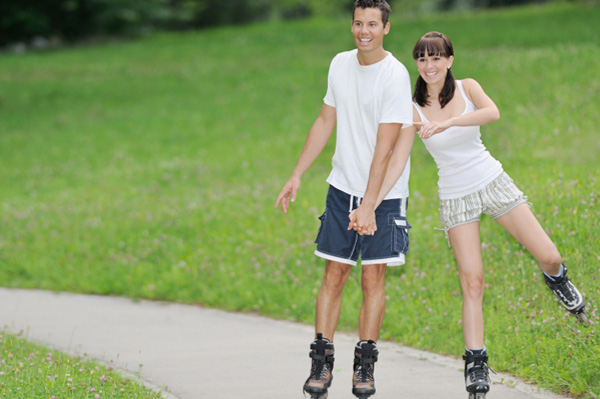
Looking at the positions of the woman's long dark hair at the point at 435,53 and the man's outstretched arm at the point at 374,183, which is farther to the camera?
the woman's long dark hair at the point at 435,53

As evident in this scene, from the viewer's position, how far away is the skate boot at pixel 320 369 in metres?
4.78

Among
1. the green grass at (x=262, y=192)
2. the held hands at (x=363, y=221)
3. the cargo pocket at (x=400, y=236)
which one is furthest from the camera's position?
the green grass at (x=262, y=192)

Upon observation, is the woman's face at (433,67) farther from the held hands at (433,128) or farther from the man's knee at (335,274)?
the man's knee at (335,274)

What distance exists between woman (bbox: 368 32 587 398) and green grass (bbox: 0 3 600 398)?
878 millimetres

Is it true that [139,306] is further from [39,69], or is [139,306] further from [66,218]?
[39,69]

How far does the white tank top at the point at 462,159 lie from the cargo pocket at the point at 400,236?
43cm

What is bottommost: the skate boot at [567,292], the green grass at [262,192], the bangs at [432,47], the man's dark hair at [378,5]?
the green grass at [262,192]

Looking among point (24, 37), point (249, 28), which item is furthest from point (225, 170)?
point (24, 37)

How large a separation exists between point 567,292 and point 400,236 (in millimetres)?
1459

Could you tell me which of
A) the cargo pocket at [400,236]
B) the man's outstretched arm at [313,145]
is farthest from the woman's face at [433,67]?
the cargo pocket at [400,236]

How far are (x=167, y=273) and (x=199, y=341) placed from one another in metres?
2.45

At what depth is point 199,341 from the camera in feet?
23.2

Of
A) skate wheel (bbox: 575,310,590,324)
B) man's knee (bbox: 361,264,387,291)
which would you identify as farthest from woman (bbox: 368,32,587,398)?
skate wheel (bbox: 575,310,590,324)

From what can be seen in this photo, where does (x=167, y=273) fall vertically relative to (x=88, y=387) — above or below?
below
